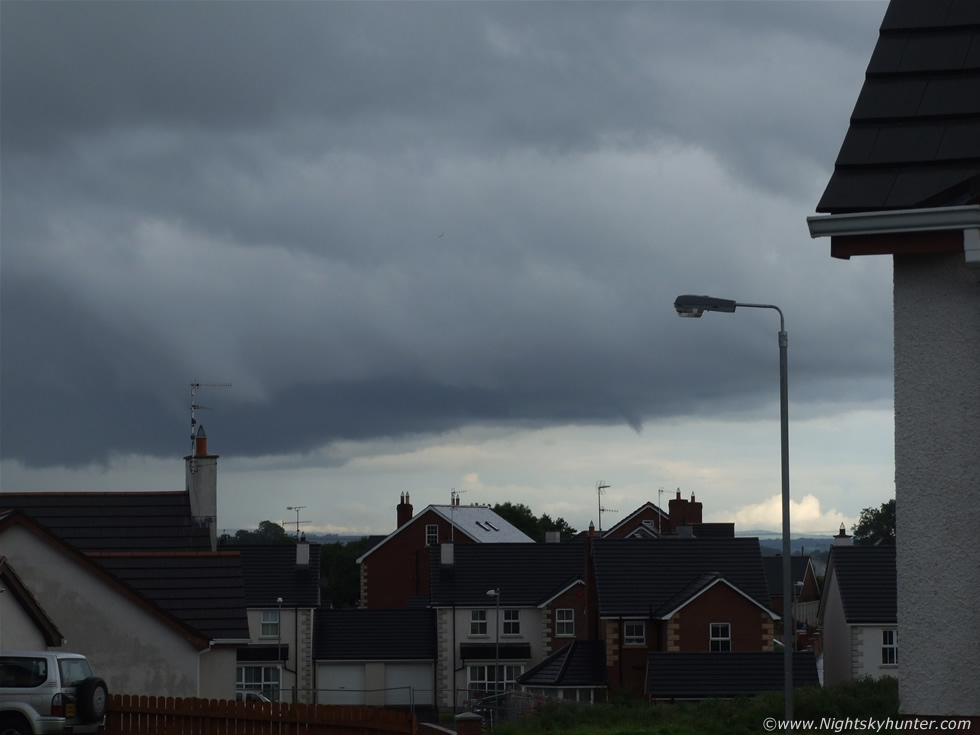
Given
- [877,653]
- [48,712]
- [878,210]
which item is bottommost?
[877,653]

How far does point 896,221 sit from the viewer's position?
27.6 ft

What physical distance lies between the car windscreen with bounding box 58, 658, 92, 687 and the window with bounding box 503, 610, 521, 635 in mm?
49127

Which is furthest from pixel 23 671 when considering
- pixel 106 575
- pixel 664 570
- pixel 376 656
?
pixel 376 656

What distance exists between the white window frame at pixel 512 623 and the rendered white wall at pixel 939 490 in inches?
2364

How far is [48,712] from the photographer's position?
61.6ft

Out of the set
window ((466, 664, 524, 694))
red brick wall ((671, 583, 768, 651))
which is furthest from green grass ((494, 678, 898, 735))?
window ((466, 664, 524, 694))

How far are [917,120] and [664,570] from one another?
169ft

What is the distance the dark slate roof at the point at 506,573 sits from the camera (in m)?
67.2

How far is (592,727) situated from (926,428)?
2068 centimetres

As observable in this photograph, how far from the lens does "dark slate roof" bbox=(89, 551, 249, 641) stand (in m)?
24.8

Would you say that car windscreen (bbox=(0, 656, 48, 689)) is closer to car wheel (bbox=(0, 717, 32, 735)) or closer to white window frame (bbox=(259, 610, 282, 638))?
car wheel (bbox=(0, 717, 32, 735))

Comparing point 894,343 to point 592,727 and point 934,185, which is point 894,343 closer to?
point 934,185

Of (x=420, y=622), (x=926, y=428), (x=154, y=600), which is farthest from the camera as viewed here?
(x=420, y=622)

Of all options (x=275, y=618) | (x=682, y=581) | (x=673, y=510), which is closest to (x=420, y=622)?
(x=275, y=618)
